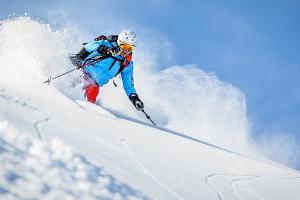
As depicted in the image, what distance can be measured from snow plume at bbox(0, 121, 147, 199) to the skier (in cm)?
707

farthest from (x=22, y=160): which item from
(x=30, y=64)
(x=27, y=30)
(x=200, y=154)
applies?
(x=27, y=30)

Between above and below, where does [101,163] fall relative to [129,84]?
below

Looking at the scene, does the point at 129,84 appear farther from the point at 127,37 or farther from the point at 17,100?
the point at 17,100

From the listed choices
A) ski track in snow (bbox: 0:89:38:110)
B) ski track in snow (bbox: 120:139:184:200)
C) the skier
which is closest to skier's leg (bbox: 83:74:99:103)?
the skier

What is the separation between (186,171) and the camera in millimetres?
4801

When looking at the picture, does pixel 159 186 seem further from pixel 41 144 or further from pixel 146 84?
pixel 146 84

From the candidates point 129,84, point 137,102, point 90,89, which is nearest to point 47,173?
point 137,102

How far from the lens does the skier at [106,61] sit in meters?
10.7

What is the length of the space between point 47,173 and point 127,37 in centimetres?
797

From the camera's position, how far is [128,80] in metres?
11.2

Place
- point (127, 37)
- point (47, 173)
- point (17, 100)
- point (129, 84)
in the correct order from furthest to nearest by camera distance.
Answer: point (129, 84)
point (127, 37)
point (17, 100)
point (47, 173)

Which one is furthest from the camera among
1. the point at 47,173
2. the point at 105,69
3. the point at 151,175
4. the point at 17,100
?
the point at 105,69

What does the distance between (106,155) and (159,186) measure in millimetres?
668

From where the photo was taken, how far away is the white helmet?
34.4 ft
